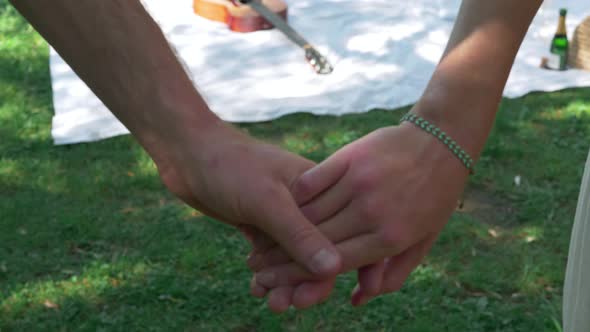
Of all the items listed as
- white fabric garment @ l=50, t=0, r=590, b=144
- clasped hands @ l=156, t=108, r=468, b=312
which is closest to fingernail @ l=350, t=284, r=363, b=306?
clasped hands @ l=156, t=108, r=468, b=312

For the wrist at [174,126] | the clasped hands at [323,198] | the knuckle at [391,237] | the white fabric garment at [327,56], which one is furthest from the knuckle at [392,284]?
the white fabric garment at [327,56]

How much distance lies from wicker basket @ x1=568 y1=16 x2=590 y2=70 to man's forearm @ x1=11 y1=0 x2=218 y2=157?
330cm

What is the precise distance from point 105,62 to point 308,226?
0.48 meters

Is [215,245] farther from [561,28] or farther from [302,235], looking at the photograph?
[561,28]

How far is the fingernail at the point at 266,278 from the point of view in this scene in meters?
1.74

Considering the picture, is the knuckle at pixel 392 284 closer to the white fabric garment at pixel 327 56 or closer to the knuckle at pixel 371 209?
the knuckle at pixel 371 209

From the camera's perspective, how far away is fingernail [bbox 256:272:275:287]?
1.74m

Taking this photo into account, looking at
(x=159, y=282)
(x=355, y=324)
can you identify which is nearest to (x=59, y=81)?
(x=159, y=282)

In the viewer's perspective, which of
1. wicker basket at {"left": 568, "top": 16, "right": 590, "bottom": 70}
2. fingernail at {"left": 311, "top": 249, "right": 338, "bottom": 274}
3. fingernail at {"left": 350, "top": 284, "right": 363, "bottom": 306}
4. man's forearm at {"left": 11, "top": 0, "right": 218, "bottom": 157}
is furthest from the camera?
wicker basket at {"left": 568, "top": 16, "right": 590, "bottom": 70}

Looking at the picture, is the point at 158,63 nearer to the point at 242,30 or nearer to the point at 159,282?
the point at 159,282

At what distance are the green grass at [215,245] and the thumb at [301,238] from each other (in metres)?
1.08

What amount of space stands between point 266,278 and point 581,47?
3.23 metres

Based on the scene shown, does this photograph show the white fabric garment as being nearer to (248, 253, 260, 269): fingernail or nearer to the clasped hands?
(248, 253, 260, 269): fingernail

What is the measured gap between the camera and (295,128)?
386cm
